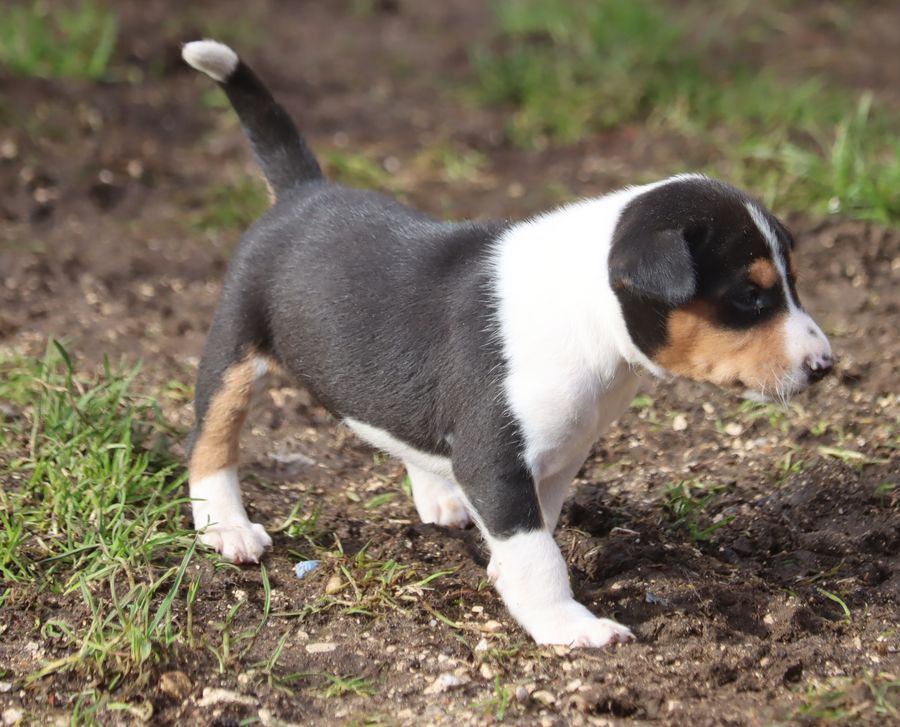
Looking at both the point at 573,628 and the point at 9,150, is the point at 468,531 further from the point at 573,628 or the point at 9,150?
the point at 9,150

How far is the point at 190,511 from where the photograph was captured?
5227 millimetres

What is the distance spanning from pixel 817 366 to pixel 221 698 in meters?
2.08

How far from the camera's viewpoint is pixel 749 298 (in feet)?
13.6

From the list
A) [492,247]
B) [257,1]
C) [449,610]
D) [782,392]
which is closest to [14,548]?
[449,610]

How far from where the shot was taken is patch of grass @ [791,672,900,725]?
3.71 metres

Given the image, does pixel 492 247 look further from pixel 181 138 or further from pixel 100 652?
pixel 181 138

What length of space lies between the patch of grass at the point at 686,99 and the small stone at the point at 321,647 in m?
4.39

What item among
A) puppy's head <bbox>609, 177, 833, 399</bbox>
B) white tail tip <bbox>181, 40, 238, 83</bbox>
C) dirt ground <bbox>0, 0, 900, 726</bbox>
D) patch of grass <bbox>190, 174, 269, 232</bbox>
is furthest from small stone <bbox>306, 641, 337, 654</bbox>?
patch of grass <bbox>190, 174, 269, 232</bbox>

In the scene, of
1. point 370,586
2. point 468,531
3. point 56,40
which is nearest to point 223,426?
point 370,586

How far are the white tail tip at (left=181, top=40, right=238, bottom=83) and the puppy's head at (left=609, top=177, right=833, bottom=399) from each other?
180 centimetres

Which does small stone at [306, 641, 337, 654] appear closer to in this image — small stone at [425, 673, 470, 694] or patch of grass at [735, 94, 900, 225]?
small stone at [425, 673, 470, 694]

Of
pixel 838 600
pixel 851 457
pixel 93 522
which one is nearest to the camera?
pixel 838 600

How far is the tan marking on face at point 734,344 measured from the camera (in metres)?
4.15

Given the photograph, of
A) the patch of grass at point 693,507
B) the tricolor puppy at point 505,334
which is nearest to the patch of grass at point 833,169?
the patch of grass at point 693,507
